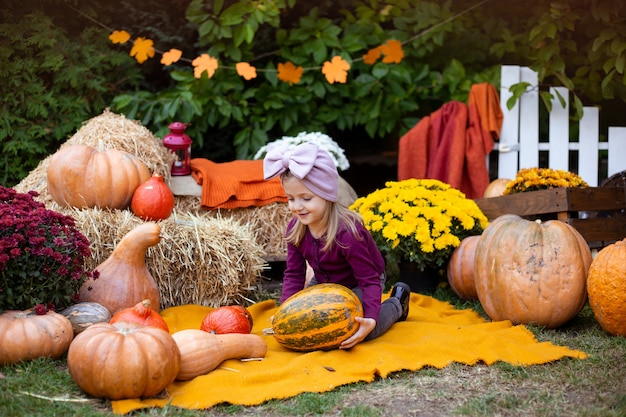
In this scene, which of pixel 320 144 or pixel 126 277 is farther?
pixel 320 144

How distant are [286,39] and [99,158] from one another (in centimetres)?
288

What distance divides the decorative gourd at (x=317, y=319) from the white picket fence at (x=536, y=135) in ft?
11.3

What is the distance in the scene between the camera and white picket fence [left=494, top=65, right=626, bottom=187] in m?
6.23

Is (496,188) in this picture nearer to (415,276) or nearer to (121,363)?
(415,276)

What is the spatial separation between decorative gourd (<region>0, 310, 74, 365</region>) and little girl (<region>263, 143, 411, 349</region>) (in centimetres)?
120

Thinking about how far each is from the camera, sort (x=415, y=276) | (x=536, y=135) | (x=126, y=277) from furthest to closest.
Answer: (x=536, y=135) → (x=415, y=276) → (x=126, y=277)

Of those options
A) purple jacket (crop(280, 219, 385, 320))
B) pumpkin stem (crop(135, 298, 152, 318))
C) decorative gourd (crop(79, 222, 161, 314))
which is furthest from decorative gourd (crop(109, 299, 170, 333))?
purple jacket (crop(280, 219, 385, 320))

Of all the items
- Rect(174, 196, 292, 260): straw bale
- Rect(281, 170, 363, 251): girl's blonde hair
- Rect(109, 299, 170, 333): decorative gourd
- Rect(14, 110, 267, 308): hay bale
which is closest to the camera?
Rect(109, 299, 170, 333): decorative gourd

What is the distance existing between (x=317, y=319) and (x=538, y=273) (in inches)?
55.7

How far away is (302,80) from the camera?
6.76m

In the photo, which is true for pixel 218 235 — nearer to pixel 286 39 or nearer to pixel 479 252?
pixel 479 252

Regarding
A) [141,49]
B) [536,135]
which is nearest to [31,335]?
Result: [141,49]

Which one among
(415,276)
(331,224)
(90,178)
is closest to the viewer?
(331,224)

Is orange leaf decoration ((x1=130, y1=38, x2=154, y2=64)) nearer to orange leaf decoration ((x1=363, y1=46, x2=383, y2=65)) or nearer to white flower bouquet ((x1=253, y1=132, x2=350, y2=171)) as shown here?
white flower bouquet ((x1=253, y1=132, x2=350, y2=171))
